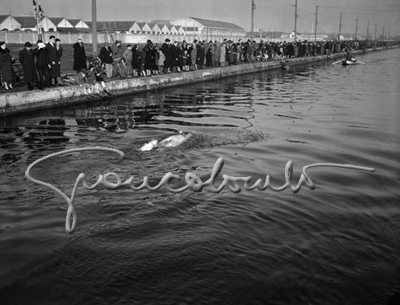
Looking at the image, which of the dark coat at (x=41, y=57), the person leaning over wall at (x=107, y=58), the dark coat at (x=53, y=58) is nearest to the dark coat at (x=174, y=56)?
the person leaning over wall at (x=107, y=58)

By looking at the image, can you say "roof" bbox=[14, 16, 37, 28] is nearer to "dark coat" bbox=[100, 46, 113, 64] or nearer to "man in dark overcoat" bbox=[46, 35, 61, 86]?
"dark coat" bbox=[100, 46, 113, 64]

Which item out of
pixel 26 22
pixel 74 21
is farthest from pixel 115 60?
pixel 74 21

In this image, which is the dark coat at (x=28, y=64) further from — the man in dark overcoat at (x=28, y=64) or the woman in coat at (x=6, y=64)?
the woman in coat at (x=6, y=64)

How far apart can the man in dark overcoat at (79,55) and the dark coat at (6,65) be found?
138 inches

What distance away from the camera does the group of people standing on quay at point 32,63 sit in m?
18.4

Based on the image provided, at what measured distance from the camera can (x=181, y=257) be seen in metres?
6.07

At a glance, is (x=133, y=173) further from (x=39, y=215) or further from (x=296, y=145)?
(x=296, y=145)

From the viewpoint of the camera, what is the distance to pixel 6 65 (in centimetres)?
1838

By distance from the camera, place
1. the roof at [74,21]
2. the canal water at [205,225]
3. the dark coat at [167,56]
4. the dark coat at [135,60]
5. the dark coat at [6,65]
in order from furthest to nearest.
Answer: the roof at [74,21] → the dark coat at [167,56] → the dark coat at [135,60] → the dark coat at [6,65] → the canal water at [205,225]

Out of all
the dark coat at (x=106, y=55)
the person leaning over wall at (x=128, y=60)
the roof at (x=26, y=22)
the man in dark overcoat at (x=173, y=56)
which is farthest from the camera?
the roof at (x=26, y=22)

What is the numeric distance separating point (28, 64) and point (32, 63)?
0.17m

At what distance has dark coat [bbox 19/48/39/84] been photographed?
18.7 metres

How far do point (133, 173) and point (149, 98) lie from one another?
1497 cm

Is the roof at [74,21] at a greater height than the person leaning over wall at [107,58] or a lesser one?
greater
